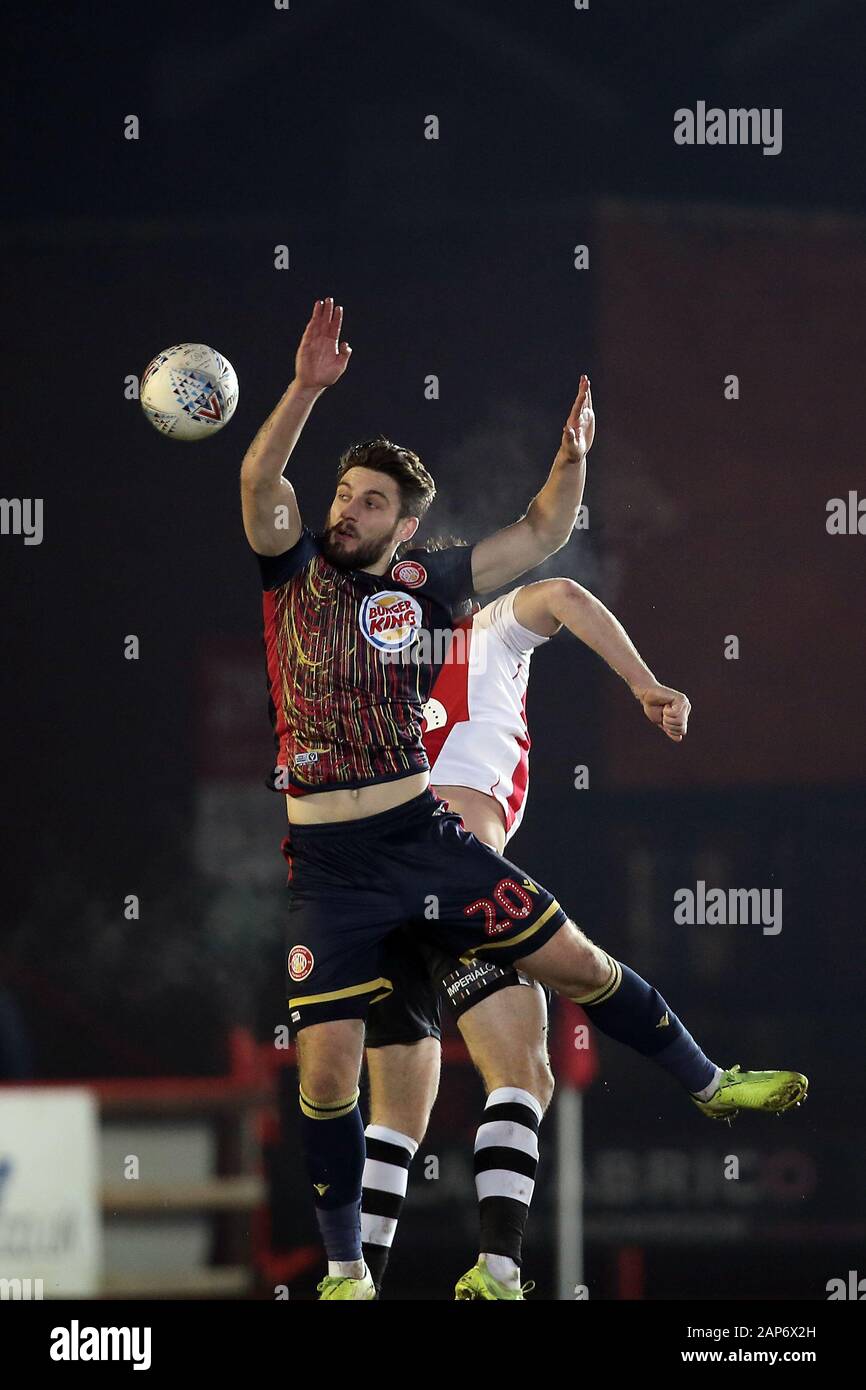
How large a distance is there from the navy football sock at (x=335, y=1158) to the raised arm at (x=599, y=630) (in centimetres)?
123

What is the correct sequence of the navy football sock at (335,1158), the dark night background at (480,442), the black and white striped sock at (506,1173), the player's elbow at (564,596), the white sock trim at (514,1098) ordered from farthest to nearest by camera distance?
the dark night background at (480,442) < the player's elbow at (564,596) < the white sock trim at (514,1098) < the black and white striped sock at (506,1173) < the navy football sock at (335,1158)

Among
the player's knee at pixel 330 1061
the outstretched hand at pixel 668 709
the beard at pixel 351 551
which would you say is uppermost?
the beard at pixel 351 551

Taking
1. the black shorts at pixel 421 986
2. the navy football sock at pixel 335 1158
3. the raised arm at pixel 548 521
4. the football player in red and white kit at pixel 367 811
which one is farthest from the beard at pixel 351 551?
the navy football sock at pixel 335 1158

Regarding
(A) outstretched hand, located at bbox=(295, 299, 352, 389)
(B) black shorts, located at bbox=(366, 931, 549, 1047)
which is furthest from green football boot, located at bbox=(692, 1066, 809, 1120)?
(A) outstretched hand, located at bbox=(295, 299, 352, 389)

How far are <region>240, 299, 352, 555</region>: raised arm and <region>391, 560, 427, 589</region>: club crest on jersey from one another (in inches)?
13.6

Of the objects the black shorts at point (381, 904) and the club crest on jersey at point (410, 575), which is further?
the club crest on jersey at point (410, 575)

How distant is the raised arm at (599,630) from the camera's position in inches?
169

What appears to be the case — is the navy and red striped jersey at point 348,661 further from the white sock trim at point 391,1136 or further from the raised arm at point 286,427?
the white sock trim at point 391,1136

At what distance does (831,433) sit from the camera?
5.94 meters

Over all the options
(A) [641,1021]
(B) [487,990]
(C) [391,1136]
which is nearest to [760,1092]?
(A) [641,1021]

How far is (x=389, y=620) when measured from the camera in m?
4.44

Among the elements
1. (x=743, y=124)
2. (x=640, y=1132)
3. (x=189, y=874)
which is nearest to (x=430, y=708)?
(x=189, y=874)

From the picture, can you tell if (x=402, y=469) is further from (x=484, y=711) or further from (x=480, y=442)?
(x=480, y=442)

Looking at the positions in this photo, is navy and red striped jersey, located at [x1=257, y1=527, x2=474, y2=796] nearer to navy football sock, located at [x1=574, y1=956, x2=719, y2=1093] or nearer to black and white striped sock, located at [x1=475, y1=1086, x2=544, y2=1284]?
navy football sock, located at [x1=574, y1=956, x2=719, y2=1093]
